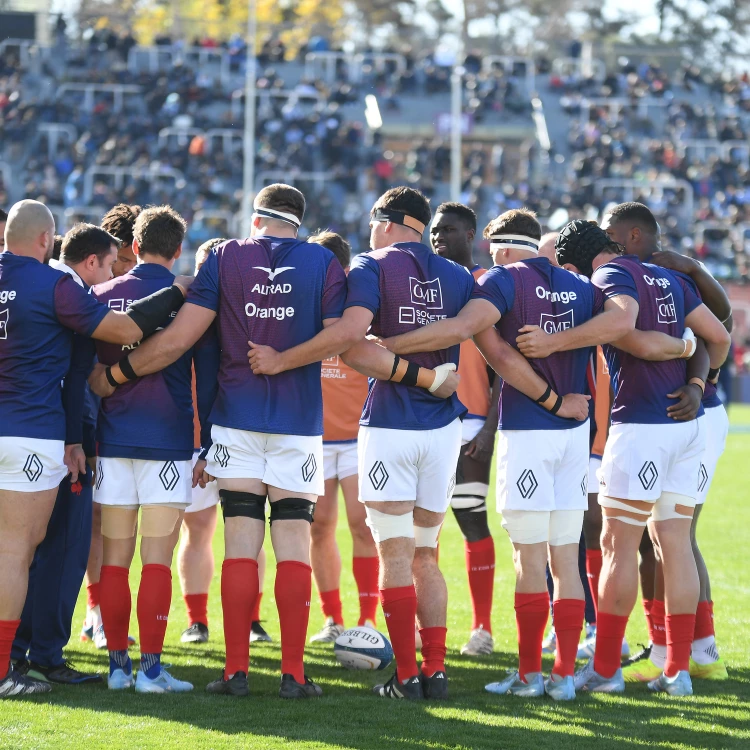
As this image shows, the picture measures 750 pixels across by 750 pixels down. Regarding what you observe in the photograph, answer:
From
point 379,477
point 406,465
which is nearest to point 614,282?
point 406,465

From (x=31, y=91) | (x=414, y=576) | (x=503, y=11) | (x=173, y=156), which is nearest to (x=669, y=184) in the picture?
(x=173, y=156)

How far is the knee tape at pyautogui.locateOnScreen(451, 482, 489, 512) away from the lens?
6898 mm

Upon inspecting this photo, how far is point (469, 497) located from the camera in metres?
6.90

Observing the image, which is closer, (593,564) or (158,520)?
(158,520)

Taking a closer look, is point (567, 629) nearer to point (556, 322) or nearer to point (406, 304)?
point (556, 322)

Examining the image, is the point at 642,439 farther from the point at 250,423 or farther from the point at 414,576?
the point at 250,423

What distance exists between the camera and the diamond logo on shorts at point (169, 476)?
5504mm

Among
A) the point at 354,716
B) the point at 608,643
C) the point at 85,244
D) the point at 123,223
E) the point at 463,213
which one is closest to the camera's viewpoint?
the point at 354,716

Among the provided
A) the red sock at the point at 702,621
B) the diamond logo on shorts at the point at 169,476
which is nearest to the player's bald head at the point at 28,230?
the diamond logo on shorts at the point at 169,476

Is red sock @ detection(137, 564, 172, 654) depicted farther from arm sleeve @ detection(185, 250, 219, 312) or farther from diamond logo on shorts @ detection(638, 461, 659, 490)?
diamond logo on shorts @ detection(638, 461, 659, 490)

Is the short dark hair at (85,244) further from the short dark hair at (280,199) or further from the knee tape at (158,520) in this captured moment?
the knee tape at (158,520)

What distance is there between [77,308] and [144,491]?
3.07 ft

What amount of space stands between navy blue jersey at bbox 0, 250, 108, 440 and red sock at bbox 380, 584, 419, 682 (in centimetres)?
179

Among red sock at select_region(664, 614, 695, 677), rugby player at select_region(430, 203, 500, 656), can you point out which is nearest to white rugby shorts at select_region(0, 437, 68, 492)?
rugby player at select_region(430, 203, 500, 656)
